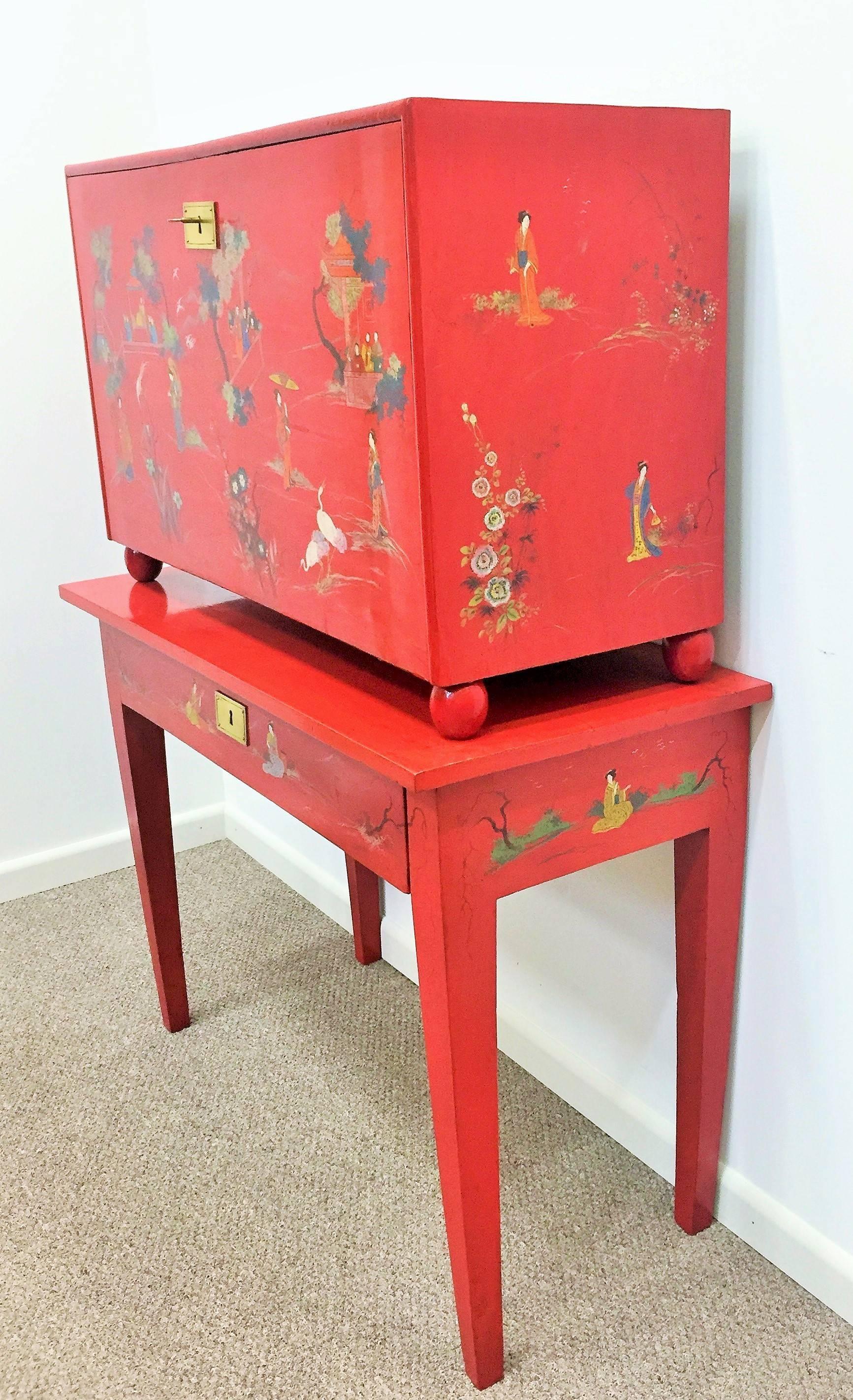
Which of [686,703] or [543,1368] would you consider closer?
[686,703]

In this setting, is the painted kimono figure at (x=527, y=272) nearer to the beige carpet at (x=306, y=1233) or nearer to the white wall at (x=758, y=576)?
the white wall at (x=758, y=576)

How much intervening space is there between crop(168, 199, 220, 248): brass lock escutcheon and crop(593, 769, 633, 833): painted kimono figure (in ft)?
2.07

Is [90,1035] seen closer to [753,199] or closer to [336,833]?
[336,833]

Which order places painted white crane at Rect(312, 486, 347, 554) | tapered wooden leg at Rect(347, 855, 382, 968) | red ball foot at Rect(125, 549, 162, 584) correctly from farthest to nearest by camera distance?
tapered wooden leg at Rect(347, 855, 382, 968)
red ball foot at Rect(125, 549, 162, 584)
painted white crane at Rect(312, 486, 347, 554)

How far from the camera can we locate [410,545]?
0.93 meters

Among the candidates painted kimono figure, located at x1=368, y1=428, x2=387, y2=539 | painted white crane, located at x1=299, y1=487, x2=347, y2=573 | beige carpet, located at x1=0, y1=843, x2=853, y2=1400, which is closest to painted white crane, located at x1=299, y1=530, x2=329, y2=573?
painted white crane, located at x1=299, y1=487, x2=347, y2=573

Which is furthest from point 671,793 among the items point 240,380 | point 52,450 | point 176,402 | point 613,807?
point 52,450

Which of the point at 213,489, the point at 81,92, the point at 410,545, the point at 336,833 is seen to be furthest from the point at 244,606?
the point at 81,92

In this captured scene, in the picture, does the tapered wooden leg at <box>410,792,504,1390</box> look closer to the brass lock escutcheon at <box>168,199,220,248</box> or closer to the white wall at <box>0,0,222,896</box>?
the brass lock escutcheon at <box>168,199,220,248</box>

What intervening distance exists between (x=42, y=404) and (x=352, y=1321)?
149 centimetres

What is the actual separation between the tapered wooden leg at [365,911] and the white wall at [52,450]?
60 centimetres

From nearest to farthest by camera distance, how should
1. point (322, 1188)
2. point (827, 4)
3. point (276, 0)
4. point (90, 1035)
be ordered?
point (827, 4), point (322, 1188), point (276, 0), point (90, 1035)

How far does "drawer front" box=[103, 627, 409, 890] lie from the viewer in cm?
105

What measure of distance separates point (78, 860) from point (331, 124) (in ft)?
5.26
